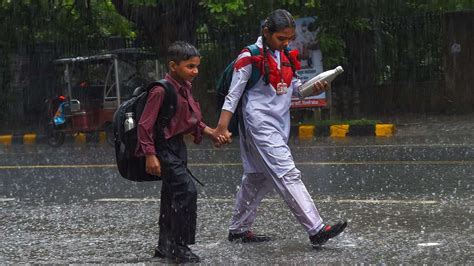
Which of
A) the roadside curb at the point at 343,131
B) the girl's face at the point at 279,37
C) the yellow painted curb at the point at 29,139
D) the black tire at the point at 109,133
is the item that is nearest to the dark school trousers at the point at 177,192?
the girl's face at the point at 279,37

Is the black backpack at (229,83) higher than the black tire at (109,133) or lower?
higher

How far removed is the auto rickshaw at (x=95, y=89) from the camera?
62.5ft

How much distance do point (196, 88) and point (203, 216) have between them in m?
13.0

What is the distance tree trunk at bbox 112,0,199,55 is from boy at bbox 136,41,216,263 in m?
13.1

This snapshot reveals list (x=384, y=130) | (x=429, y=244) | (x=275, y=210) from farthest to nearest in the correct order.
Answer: (x=384, y=130) < (x=275, y=210) < (x=429, y=244)

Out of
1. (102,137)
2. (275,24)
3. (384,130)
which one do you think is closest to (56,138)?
(102,137)

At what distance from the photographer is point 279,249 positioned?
260 inches

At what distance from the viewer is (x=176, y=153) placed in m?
6.30

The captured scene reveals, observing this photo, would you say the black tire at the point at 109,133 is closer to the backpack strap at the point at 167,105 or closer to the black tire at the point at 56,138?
the black tire at the point at 56,138

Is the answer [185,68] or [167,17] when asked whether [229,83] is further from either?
[167,17]

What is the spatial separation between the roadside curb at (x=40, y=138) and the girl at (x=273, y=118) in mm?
13088

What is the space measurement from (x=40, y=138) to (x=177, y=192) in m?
15.3

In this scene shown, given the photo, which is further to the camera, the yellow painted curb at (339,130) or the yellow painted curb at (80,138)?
the yellow painted curb at (80,138)

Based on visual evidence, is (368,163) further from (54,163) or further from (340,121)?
(340,121)
